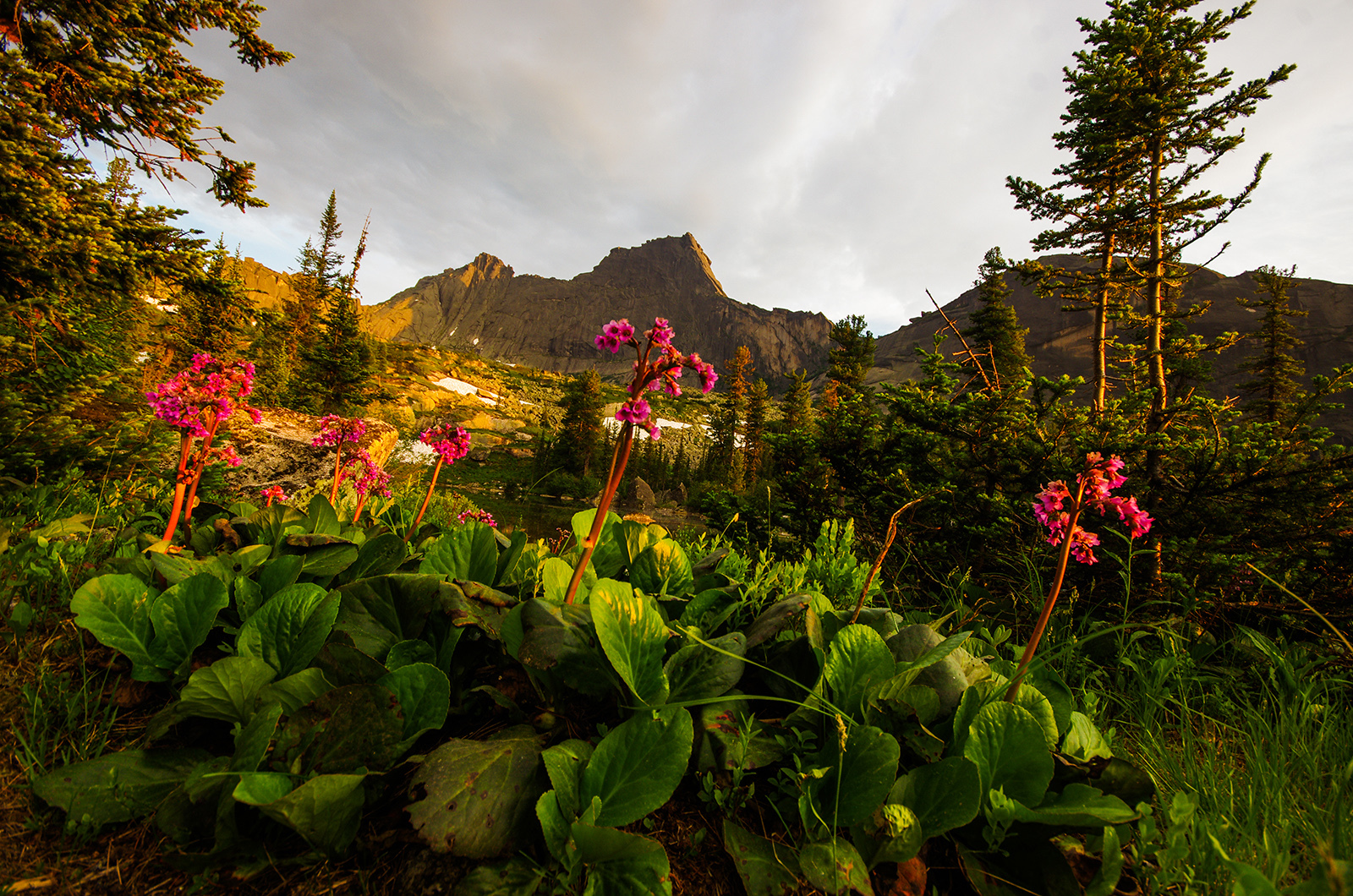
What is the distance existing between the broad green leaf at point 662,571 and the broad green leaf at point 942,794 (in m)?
1.09

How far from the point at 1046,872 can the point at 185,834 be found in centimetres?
197

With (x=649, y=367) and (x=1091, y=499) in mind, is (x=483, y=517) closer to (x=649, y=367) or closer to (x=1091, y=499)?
(x=649, y=367)

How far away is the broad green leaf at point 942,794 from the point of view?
1140mm

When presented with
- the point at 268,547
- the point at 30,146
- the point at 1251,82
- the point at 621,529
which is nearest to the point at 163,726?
the point at 268,547

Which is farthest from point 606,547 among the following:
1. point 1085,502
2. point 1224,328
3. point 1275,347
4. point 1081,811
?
point 1224,328

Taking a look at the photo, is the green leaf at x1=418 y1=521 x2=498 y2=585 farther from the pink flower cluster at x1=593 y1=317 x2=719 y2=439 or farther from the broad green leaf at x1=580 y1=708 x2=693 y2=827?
the broad green leaf at x1=580 y1=708 x2=693 y2=827

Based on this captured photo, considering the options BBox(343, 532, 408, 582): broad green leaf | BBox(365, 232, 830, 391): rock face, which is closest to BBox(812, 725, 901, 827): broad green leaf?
BBox(343, 532, 408, 582): broad green leaf

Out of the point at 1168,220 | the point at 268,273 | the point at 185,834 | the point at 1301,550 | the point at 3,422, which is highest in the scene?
the point at 268,273

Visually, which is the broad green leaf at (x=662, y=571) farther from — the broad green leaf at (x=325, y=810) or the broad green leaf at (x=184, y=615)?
the broad green leaf at (x=184, y=615)

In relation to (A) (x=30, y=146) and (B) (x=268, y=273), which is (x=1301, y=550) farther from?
(B) (x=268, y=273)

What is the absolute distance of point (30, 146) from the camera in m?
4.63

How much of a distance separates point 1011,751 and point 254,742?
1.90m

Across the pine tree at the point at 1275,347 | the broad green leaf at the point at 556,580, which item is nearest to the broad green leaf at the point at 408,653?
the broad green leaf at the point at 556,580

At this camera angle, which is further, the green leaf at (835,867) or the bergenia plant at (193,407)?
the bergenia plant at (193,407)
